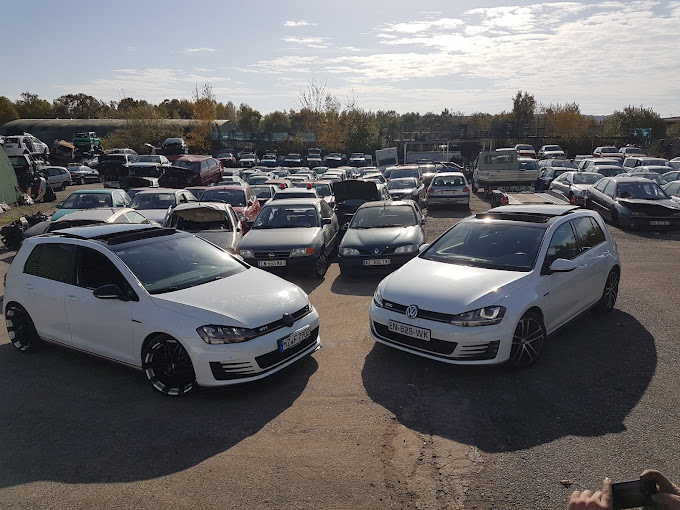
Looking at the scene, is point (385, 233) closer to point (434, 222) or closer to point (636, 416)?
point (636, 416)

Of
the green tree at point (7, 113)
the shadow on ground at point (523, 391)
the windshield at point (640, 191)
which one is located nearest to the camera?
the shadow on ground at point (523, 391)

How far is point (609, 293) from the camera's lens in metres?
7.54

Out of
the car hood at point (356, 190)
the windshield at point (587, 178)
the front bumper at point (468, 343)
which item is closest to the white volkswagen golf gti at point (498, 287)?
the front bumper at point (468, 343)

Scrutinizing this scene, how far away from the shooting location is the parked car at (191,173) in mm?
20906

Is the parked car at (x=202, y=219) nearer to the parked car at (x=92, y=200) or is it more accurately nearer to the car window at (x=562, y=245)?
the parked car at (x=92, y=200)

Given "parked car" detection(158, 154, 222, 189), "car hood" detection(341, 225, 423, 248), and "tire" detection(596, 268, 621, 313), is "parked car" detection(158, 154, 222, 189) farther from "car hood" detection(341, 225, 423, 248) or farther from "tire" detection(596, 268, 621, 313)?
"tire" detection(596, 268, 621, 313)

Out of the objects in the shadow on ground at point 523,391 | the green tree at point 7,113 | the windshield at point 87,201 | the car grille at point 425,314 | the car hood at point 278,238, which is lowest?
the shadow on ground at point 523,391

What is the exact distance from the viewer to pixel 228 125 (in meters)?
64.9

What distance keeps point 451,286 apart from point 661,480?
3.87 meters

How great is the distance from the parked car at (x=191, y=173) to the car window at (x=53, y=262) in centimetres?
1503

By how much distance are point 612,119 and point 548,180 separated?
1791 inches

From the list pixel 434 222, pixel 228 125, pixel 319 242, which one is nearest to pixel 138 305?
pixel 319 242

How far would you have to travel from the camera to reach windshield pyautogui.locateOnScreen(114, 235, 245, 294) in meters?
5.56

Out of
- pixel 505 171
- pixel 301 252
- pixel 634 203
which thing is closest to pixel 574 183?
pixel 505 171
